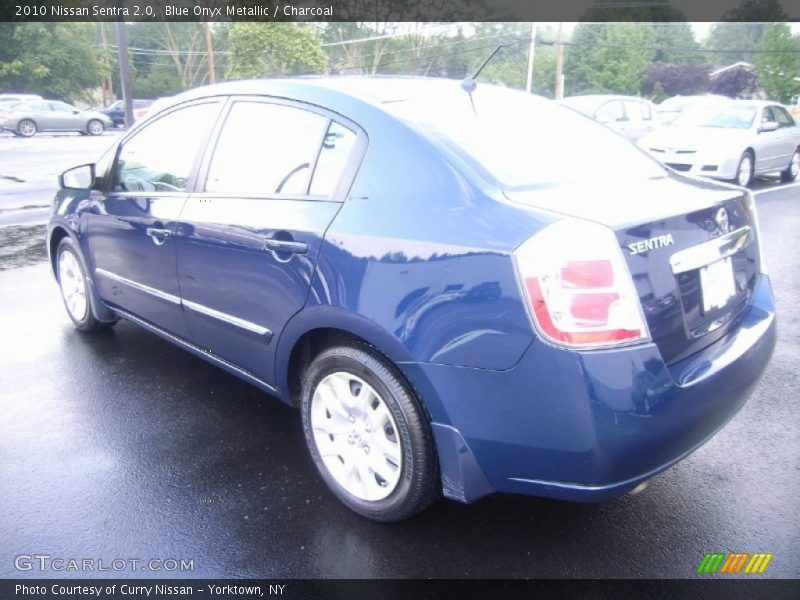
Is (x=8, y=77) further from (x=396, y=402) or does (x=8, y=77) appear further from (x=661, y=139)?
(x=396, y=402)

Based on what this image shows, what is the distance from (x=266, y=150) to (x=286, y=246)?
0.58 m

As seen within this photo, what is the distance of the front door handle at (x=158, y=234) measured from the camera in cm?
338

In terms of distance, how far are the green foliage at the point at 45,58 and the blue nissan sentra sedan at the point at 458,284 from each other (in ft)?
153

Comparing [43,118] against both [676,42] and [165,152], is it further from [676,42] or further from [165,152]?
[676,42]

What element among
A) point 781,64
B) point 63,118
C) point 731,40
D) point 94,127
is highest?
point 731,40

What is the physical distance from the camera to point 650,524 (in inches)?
102

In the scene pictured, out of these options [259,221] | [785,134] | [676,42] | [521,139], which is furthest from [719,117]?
[676,42]

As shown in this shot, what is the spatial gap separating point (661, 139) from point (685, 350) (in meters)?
10.1

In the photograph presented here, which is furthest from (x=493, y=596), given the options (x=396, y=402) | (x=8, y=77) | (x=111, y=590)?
(x=8, y=77)

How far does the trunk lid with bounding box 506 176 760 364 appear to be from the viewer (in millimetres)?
2109

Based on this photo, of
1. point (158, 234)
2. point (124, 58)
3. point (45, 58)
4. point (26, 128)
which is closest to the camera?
point (158, 234)

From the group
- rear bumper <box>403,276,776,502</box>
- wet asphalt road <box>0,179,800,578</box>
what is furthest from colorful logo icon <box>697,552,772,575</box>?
rear bumper <box>403,276,776,502</box>

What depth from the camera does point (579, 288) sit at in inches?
78.6

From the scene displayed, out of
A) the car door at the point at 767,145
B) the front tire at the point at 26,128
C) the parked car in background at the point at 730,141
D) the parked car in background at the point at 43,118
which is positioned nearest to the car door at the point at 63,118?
the parked car in background at the point at 43,118
